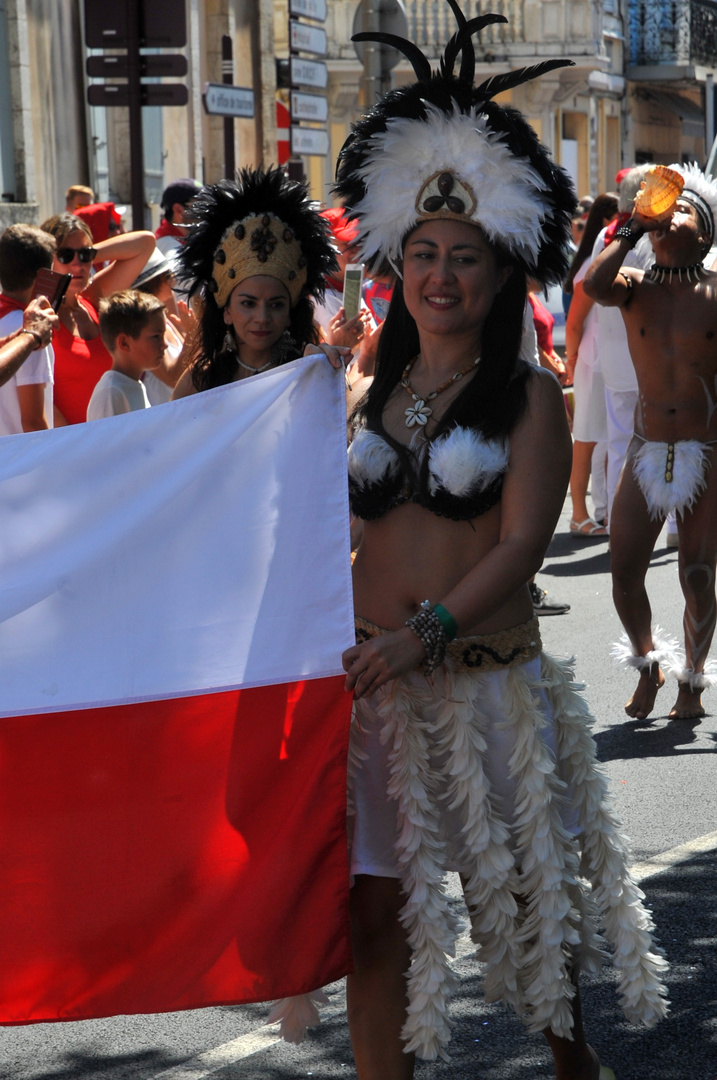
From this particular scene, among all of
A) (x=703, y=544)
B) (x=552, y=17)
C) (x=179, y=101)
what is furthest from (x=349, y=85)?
(x=703, y=544)

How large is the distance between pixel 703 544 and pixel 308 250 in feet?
8.57

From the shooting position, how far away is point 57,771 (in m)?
3.04

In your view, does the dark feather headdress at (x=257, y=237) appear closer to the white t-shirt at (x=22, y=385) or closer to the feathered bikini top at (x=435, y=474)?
the feathered bikini top at (x=435, y=474)

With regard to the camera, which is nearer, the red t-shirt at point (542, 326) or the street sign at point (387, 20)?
the red t-shirt at point (542, 326)

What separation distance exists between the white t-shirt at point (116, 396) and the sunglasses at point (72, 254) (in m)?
1.97

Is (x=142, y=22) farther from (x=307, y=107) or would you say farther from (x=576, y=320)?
(x=307, y=107)

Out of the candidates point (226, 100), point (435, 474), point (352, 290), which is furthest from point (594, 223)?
point (435, 474)

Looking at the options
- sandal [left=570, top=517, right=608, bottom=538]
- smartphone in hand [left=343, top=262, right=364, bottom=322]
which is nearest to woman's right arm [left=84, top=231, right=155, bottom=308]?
sandal [left=570, top=517, right=608, bottom=538]

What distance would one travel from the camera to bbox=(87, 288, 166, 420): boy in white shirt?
5.79m

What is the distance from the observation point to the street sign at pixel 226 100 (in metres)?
11.6

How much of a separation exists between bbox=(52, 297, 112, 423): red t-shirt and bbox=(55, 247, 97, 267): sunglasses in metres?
1.08

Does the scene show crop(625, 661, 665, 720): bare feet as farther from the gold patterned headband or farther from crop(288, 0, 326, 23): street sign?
crop(288, 0, 326, 23): street sign

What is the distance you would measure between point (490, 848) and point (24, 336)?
2712mm

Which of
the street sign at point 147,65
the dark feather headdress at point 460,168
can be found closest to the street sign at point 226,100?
the street sign at point 147,65
